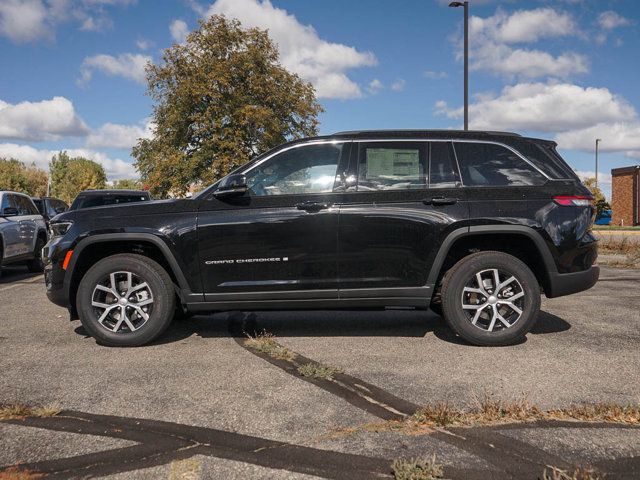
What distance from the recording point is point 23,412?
3314mm

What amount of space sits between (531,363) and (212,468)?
283cm

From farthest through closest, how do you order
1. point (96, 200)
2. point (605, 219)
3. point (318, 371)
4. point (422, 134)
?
point (605, 219), point (96, 200), point (422, 134), point (318, 371)

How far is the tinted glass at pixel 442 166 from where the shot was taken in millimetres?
5051

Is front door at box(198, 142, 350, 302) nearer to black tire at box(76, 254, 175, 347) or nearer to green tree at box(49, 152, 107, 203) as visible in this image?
black tire at box(76, 254, 175, 347)

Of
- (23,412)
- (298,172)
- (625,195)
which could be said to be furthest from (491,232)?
(625,195)

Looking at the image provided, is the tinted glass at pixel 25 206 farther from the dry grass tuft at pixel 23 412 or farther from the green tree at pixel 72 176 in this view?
the green tree at pixel 72 176

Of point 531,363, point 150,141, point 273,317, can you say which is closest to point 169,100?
point 150,141

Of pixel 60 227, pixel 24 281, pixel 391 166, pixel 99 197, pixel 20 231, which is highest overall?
pixel 391 166

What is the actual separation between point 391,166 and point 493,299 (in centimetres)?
152

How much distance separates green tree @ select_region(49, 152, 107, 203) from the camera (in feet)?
307

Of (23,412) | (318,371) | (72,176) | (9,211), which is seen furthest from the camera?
(72,176)

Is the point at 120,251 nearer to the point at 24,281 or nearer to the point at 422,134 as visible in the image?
the point at 422,134

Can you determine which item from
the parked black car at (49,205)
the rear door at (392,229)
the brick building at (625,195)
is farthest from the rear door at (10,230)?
the brick building at (625,195)

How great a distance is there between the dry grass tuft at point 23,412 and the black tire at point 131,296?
1612 millimetres
